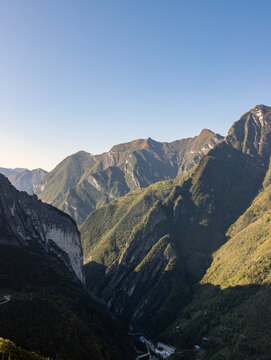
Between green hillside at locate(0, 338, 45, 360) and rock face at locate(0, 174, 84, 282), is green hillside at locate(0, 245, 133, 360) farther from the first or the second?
green hillside at locate(0, 338, 45, 360)

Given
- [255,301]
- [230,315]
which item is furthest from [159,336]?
[255,301]

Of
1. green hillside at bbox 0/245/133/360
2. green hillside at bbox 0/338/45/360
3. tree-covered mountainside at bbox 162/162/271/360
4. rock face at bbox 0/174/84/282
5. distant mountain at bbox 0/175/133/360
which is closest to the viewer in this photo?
green hillside at bbox 0/338/45/360

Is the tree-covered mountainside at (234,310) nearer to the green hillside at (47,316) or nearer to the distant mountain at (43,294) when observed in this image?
the distant mountain at (43,294)

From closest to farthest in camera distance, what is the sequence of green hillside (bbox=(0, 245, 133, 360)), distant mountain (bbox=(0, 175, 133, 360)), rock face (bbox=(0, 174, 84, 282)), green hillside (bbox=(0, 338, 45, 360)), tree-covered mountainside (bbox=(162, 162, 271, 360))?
green hillside (bbox=(0, 338, 45, 360))
green hillside (bbox=(0, 245, 133, 360))
distant mountain (bbox=(0, 175, 133, 360))
tree-covered mountainside (bbox=(162, 162, 271, 360))
rock face (bbox=(0, 174, 84, 282))

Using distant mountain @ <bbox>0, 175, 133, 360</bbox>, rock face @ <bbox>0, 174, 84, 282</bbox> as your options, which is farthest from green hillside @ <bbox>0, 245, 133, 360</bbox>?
rock face @ <bbox>0, 174, 84, 282</bbox>

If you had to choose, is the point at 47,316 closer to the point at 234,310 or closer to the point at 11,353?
the point at 11,353

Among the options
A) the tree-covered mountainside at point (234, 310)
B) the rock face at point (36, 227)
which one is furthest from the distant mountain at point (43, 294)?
the tree-covered mountainside at point (234, 310)

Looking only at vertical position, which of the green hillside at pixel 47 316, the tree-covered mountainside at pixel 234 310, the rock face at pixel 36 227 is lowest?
the tree-covered mountainside at pixel 234 310

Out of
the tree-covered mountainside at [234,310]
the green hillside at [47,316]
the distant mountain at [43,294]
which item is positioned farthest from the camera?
the tree-covered mountainside at [234,310]

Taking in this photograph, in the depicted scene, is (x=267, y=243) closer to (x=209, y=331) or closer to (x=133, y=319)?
(x=209, y=331)
